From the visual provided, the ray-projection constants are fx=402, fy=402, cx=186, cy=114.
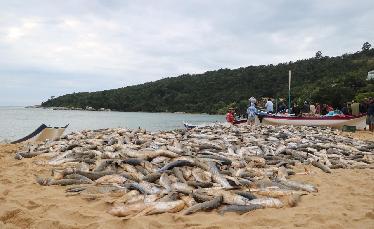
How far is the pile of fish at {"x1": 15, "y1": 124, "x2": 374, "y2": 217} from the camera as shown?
7102 mm

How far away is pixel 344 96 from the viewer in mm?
52531

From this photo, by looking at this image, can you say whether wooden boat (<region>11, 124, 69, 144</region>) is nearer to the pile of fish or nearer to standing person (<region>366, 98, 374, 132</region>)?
the pile of fish

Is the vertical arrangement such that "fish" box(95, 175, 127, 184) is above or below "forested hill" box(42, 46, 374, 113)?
below

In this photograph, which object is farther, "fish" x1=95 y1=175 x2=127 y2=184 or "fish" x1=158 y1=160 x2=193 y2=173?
"fish" x1=158 y1=160 x2=193 y2=173

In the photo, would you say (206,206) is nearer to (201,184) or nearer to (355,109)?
(201,184)

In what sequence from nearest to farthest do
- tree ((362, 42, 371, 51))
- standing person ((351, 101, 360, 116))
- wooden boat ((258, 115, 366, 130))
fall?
wooden boat ((258, 115, 366, 130))
standing person ((351, 101, 360, 116))
tree ((362, 42, 371, 51))

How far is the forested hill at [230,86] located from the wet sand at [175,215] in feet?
189

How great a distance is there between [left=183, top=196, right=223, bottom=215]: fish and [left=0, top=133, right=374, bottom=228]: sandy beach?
15 cm

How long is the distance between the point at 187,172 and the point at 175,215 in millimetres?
2534

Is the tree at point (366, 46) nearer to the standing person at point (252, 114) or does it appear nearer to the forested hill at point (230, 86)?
the forested hill at point (230, 86)

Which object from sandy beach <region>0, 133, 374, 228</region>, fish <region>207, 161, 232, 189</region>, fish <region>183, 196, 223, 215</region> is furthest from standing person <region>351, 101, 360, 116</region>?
fish <region>183, 196, 223, 215</region>

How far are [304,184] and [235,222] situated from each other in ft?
9.79

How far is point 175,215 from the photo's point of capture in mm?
6520

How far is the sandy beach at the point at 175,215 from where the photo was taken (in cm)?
612
